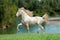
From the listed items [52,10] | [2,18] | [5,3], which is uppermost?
[5,3]

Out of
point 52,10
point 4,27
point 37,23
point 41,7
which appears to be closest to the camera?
point 37,23

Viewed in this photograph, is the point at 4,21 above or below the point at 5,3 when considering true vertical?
below

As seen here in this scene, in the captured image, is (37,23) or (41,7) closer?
(37,23)

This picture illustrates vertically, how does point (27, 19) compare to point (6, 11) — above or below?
above

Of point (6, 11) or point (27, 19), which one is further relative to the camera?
point (6, 11)

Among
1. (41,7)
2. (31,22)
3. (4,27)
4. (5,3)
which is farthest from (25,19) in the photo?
(41,7)

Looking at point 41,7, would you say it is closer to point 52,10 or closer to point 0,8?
point 52,10

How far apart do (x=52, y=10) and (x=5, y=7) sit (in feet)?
71.7

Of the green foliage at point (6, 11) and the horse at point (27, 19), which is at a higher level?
the horse at point (27, 19)

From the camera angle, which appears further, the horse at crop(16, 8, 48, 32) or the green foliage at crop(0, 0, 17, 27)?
the green foliage at crop(0, 0, 17, 27)

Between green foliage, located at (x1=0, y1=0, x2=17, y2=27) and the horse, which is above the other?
the horse

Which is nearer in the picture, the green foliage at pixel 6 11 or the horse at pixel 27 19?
the horse at pixel 27 19

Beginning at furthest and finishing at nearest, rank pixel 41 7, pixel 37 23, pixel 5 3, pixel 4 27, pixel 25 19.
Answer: pixel 41 7 → pixel 4 27 → pixel 5 3 → pixel 37 23 → pixel 25 19

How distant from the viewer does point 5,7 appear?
27.1m
